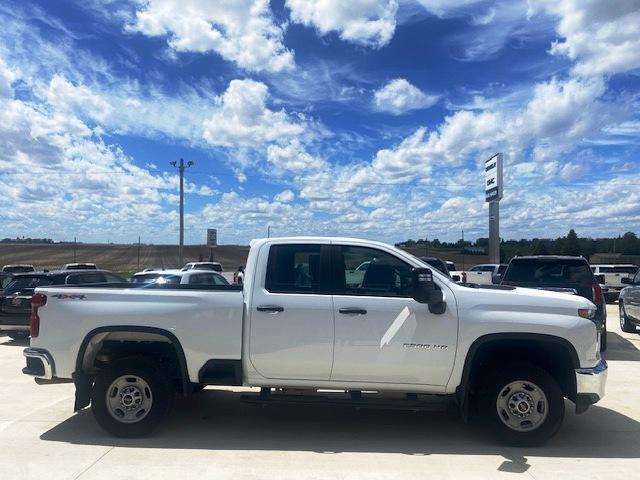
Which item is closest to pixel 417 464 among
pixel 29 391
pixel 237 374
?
pixel 237 374

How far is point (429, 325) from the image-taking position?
5555mm

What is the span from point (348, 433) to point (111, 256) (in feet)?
180

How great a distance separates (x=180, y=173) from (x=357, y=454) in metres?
34.1

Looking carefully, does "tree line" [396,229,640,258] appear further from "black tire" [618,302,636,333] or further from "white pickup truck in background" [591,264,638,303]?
"black tire" [618,302,636,333]

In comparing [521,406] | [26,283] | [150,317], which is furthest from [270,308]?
[26,283]

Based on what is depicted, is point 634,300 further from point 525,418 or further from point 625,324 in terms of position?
point 525,418

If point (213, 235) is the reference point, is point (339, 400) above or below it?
below

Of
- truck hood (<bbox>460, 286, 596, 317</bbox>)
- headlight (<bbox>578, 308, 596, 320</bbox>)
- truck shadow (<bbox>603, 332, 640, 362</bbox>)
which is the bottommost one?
truck shadow (<bbox>603, 332, 640, 362</bbox>)

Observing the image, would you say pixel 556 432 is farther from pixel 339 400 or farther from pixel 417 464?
pixel 339 400

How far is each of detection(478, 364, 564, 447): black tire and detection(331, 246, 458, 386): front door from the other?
51 cm

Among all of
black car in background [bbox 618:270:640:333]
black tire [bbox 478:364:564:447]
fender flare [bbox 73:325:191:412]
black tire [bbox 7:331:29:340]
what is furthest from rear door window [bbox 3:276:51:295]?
black car in background [bbox 618:270:640:333]

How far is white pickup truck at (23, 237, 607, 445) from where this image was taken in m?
5.54

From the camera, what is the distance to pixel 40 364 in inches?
230

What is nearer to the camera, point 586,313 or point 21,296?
point 586,313
